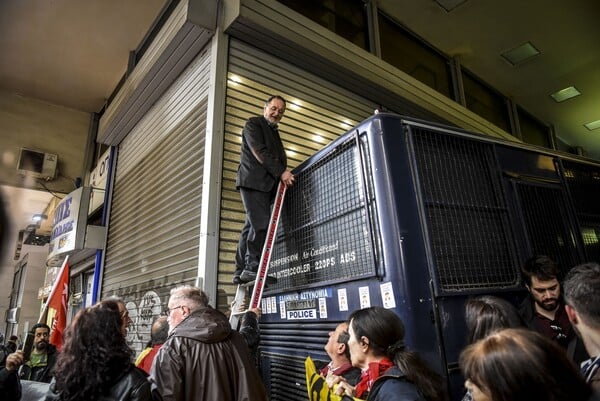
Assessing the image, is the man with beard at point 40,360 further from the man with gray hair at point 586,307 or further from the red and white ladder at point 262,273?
the man with gray hair at point 586,307

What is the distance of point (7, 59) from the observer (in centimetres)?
942

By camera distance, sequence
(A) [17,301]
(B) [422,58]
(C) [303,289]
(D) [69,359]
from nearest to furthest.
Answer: (D) [69,359]
(C) [303,289]
(B) [422,58]
(A) [17,301]

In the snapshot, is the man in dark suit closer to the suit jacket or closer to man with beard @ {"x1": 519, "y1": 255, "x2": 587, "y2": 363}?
the suit jacket

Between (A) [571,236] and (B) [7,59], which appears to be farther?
(B) [7,59]

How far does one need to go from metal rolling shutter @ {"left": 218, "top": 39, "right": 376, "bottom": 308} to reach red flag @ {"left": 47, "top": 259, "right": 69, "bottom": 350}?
3130mm

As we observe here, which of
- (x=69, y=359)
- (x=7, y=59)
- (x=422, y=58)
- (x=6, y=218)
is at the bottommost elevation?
A: (x=69, y=359)

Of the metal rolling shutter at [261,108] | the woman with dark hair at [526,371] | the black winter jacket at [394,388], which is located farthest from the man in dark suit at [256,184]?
the woman with dark hair at [526,371]

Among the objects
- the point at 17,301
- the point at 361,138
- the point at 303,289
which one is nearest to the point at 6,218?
the point at 361,138

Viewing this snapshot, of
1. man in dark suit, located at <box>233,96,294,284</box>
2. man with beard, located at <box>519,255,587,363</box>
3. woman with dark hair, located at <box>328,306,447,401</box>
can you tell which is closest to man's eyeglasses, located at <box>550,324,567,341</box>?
man with beard, located at <box>519,255,587,363</box>

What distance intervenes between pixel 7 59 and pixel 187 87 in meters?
6.70

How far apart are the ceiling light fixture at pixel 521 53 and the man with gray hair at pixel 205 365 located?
1041 centimetres

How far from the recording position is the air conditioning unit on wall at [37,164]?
9695mm

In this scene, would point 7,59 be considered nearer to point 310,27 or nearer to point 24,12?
point 24,12

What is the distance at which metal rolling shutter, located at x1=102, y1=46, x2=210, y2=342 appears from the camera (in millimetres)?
5199
